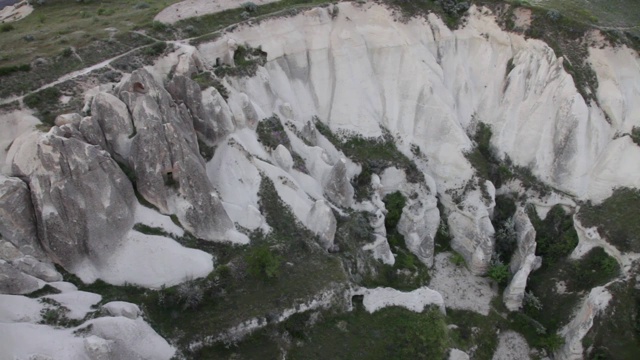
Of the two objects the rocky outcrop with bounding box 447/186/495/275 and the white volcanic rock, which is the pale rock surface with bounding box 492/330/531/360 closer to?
the rocky outcrop with bounding box 447/186/495/275

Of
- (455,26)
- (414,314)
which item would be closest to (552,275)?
(414,314)

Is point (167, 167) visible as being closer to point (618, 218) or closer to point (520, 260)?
point (520, 260)

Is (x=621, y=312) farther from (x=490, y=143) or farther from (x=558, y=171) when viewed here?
(x=490, y=143)

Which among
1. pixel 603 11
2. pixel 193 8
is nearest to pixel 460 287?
pixel 603 11

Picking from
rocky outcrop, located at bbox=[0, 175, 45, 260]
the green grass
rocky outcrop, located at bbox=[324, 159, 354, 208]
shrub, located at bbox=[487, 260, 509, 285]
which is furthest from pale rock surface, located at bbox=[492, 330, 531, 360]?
rocky outcrop, located at bbox=[0, 175, 45, 260]

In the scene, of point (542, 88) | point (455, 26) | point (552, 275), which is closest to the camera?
point (552, 275)

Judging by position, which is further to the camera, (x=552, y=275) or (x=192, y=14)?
(x=192, y=14)

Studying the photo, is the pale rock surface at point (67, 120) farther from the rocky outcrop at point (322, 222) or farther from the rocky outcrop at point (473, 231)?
the rocky outcrop at point (473, 231)
